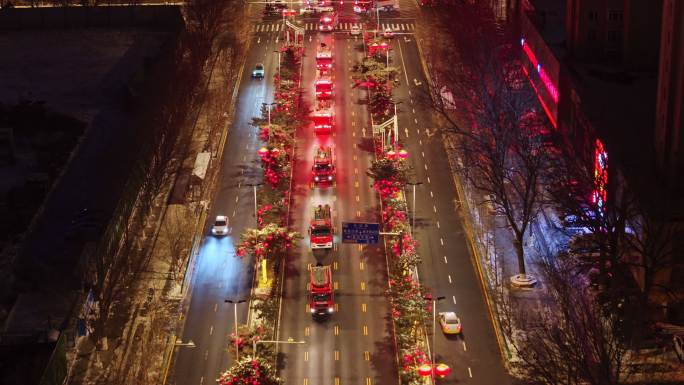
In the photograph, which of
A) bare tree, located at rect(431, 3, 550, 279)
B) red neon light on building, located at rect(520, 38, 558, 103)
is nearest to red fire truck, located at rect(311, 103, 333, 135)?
bare tree, located at rect(431, 3, 550, 279)

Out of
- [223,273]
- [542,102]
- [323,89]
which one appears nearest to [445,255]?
[223,273]

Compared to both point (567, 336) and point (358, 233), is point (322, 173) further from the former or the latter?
point (567, 336)

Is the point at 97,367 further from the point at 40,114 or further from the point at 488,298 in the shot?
the point at 40,114

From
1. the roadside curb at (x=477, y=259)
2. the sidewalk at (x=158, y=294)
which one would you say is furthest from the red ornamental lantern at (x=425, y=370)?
the sidewalk at (x=158, y=294)

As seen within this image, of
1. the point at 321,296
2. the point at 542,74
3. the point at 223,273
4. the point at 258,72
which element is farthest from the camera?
the point at 258,72

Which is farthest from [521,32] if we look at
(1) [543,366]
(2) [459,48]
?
(1) [543,366]

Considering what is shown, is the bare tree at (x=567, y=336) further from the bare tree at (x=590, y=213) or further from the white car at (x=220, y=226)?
the white car at (x=220, y=226)
